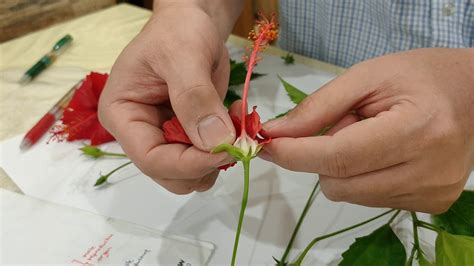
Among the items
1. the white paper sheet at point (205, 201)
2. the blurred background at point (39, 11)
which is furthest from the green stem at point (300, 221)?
the blurred background at point (39, 11)

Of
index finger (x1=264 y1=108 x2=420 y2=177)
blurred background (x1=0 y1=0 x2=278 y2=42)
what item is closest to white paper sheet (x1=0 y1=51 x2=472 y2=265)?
index finger (x1=264 y1=108 x2=420 y2=177)

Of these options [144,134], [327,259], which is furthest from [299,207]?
[144,134]

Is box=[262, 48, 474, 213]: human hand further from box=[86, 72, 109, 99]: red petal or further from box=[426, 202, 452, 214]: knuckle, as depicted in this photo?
box=[86, 72, 109, 99]: red petal

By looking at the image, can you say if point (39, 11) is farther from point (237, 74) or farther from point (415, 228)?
point (415, 228)

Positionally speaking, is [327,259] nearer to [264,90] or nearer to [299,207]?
[299,207]

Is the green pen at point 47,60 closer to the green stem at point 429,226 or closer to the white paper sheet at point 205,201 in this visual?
the white paper sheet at point 205,201
